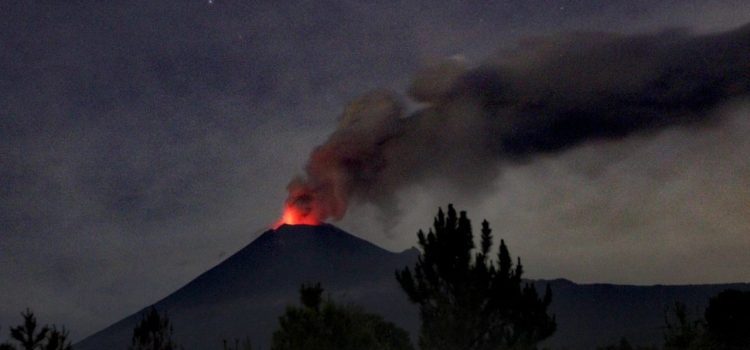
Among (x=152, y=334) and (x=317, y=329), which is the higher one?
(x=152, y=334)

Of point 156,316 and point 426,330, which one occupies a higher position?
point 156,316

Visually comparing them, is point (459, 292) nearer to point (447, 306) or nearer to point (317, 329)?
point (447, 306)

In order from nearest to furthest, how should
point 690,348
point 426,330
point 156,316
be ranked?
point 426,330
point 690,348
point 156,316

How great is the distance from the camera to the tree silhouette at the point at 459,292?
24.3 m

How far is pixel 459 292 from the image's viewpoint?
81.3 feet

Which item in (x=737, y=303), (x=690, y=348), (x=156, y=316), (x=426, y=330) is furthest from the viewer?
(x=737, y=303)

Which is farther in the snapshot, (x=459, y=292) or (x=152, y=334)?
(x=152, y=334)

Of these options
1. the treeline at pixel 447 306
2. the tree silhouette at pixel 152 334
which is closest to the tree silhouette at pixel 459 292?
the treeline at pixel 447 306

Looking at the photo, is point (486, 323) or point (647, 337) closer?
point (486, 323)

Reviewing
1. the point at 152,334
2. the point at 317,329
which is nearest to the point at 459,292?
the point at 317,329

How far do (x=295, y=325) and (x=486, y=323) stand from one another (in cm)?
700

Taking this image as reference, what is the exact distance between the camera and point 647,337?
169 metres

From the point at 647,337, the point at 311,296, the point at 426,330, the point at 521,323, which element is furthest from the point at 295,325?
the point at 647,337

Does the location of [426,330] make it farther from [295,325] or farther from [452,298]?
[295,325]
